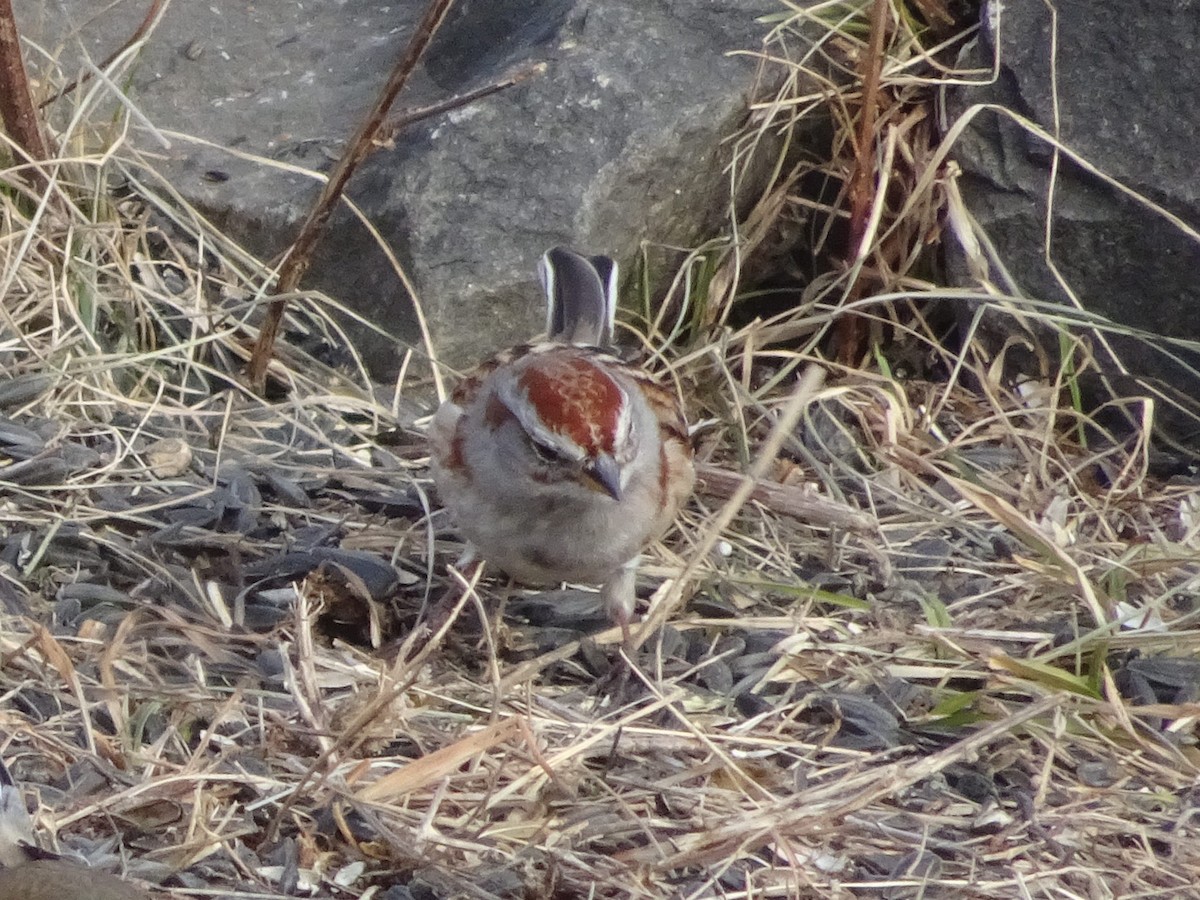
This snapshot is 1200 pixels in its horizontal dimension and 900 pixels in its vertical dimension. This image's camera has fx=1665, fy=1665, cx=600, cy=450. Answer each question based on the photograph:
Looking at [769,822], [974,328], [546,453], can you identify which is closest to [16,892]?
[769,822]

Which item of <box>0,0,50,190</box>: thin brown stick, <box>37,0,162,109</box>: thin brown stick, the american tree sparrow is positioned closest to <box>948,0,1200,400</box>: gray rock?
the american tree sparrow

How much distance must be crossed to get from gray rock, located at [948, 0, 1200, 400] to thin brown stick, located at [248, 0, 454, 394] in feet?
5.47

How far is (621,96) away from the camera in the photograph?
15.7ft

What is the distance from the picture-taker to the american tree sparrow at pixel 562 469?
11.1ft

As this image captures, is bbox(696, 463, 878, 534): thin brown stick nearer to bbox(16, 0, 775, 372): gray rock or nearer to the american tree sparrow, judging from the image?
the american tree sparrow

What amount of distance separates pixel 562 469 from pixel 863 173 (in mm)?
1710

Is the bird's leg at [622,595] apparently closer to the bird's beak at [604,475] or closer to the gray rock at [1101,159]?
the bird's beak at [604,475]

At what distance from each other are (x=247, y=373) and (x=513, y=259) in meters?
0.79

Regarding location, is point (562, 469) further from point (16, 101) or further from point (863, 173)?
point (16, 101)

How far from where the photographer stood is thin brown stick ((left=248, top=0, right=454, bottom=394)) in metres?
3.70

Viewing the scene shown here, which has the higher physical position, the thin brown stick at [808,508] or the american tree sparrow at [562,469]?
the american tree sparrow at [562,469]

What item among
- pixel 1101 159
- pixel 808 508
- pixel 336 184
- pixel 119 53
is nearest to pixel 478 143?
pixel 336 184

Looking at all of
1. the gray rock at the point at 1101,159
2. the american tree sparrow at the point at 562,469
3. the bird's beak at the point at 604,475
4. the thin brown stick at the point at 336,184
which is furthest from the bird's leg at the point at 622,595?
the gray rock at the point at 1101,159

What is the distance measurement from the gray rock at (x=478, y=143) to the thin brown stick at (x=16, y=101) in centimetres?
49
